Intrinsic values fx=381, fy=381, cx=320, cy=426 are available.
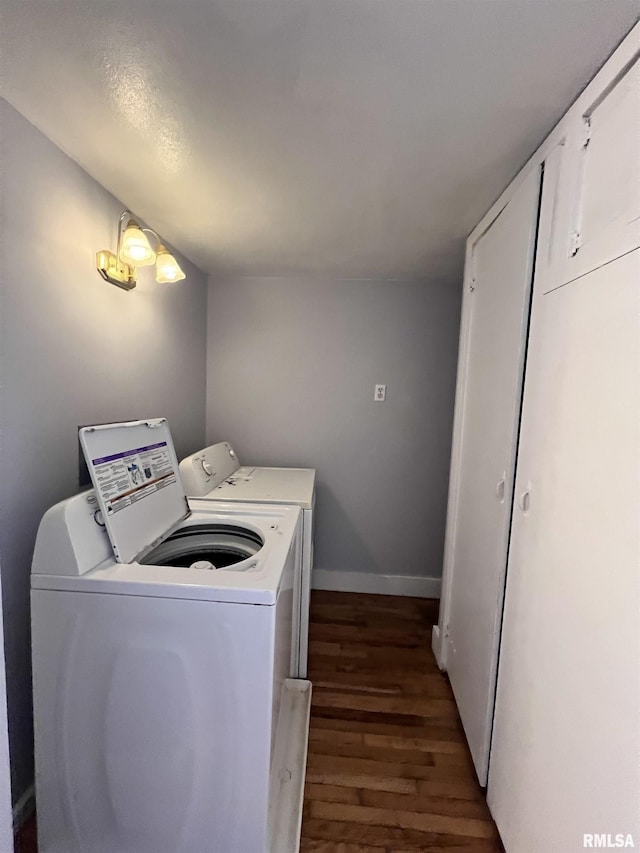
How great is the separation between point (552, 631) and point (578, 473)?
405 mm

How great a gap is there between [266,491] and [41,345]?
1128mm

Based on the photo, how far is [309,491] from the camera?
1.97 meters

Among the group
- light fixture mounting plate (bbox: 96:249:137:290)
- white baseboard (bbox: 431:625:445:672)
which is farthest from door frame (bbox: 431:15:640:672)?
light fixture mounting plate (bbox: 96:249:137:290)

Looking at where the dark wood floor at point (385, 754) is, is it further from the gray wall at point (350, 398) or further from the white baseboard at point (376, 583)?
the gray wall at point (350, 398)

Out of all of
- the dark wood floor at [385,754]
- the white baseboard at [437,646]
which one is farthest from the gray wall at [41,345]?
the white baseboard at [437,646]

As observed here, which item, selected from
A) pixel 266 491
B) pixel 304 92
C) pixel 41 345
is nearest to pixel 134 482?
pixel 41 345

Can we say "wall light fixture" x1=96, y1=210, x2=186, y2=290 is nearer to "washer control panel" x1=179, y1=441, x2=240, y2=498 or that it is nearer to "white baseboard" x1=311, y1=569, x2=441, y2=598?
"washer control panel" x1=179, y1=441, x2=240, y2=498

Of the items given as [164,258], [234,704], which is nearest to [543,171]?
[164,258]

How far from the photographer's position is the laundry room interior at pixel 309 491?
2.55 feet

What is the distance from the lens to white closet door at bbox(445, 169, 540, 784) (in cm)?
124

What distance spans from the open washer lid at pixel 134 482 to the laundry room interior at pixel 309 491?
1cm

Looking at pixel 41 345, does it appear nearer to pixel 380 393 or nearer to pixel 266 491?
pixel 266 491

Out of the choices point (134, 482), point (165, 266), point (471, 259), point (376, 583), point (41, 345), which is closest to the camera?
point (41, 345)

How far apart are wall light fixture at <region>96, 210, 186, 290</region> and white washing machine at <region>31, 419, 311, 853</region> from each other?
0.88m
